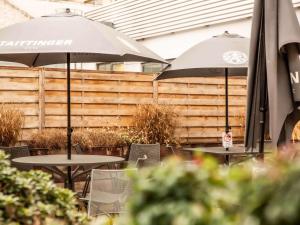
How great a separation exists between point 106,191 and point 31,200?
258 cm

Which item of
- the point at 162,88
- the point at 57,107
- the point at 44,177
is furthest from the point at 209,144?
the point at 44,177

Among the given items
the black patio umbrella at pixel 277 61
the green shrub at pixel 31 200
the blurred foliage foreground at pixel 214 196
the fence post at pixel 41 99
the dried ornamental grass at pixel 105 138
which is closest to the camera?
the blurred foliage foreground at pixel 214 196

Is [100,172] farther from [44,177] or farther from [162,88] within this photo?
[162,88]

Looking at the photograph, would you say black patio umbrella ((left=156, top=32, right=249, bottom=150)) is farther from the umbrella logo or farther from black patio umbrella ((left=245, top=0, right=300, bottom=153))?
black patio umbrella ((left=245, top=0, right=300, bottom=153))

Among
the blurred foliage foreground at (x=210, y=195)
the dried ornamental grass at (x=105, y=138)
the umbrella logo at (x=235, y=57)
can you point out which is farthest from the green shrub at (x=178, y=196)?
the dried ornamental grass at (x=105, y=138)

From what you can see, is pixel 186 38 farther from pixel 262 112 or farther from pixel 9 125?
pixel 262 112

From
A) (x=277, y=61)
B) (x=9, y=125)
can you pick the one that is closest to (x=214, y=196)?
(x=277, y=61)

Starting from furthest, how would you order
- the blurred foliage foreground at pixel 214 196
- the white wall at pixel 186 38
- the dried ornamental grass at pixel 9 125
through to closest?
the white wall at pixel 186 38
the dried ornamental grass at pixel 9 125
the blurred foliage foreground at pixel 214 196

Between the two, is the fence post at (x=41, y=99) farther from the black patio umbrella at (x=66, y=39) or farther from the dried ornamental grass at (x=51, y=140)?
the black patio umbrella at (x=66, y=39)

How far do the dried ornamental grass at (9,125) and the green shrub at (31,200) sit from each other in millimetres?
6030

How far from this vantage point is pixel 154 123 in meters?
9.70

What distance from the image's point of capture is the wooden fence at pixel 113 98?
29.4 ft

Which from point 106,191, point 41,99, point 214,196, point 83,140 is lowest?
point 106,191

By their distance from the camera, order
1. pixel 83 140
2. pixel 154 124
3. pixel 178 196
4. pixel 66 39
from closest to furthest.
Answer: pixel 178 196 < pixel 66 39 < pixel 83 140 < pixel 154 124
